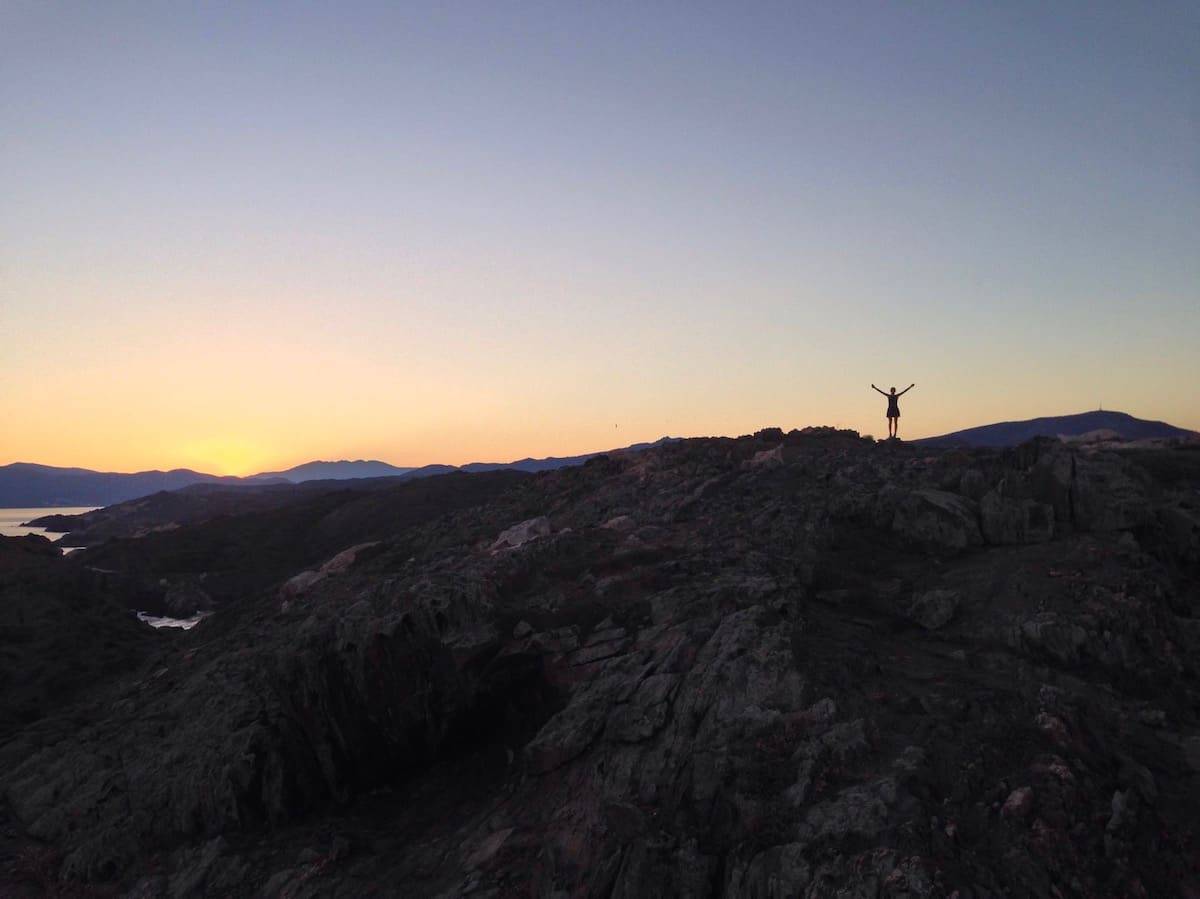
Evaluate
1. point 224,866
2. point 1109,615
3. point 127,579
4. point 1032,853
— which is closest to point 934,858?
point 1032,853

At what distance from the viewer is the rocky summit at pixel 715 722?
402 inches

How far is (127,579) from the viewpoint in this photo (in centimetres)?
6281

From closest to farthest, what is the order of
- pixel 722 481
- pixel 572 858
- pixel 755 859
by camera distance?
pixel 755 859 → pixel 572 858 → pixel 722 481

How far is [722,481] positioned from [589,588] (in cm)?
1030

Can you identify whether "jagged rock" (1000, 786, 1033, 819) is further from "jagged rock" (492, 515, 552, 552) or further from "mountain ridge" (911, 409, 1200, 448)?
"mountain ridge" (911, 409, 1200, 448)

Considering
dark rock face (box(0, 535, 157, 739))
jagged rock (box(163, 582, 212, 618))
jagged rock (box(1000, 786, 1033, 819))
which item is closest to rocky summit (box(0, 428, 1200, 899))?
jagged rock (box(1000, 786, 1033, 819))

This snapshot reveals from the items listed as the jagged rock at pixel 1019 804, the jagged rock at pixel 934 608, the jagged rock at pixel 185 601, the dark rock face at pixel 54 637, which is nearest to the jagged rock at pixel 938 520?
the jagged rock at pixel 934 608

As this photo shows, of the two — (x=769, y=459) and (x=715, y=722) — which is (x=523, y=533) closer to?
(x=769, y=459)

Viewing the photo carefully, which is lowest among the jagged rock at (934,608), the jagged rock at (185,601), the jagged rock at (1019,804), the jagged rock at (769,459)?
the jagged rock at (185,601)

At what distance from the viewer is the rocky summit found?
10.2 meters

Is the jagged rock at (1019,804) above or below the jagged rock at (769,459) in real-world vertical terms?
below

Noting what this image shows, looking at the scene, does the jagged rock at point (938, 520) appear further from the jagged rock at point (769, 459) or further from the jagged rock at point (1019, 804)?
the jagged rock at point (1019, 804)

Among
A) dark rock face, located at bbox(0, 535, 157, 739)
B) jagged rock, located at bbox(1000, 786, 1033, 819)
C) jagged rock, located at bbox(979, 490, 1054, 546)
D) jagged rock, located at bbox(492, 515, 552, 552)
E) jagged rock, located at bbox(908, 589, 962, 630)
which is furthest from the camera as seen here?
dark rock face, located at bbox(0, 535, 157, 739)

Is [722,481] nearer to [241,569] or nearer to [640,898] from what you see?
[640,898]
